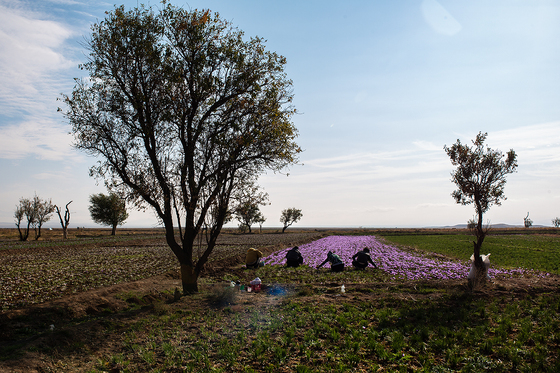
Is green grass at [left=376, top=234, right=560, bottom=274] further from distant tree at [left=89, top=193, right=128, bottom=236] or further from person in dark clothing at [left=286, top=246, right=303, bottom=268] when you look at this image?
distant tree at [left=89, top=193, right=128, bottom=236]

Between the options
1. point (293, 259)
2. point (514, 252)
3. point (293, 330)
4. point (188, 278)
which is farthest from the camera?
point (514, 252)

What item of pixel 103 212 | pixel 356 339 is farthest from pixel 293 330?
pixel 103 212

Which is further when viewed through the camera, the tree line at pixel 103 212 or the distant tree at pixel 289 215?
the distant tree at pixel 289 215

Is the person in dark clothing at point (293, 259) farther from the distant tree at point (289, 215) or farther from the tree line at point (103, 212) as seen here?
the distant tree at point (289, 215)

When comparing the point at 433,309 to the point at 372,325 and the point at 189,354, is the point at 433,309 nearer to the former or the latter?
the point at 372,325

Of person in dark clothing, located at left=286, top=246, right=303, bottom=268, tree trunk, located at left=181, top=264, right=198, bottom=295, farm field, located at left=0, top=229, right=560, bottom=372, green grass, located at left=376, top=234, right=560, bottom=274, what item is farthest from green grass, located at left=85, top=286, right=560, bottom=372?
green grass, located at left=376, top=234, right=560, bottom=274

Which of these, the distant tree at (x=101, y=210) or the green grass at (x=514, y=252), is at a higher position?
the distant tree at (x=101, y=210)

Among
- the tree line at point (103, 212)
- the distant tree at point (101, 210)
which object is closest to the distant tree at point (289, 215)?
the tree line at point (103, 212)

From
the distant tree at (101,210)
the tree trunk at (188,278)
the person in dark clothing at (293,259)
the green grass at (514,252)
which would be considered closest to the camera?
the tree trunk at (188,278)

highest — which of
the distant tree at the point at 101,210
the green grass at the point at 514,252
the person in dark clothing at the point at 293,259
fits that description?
the distant tree at the point at 101,210

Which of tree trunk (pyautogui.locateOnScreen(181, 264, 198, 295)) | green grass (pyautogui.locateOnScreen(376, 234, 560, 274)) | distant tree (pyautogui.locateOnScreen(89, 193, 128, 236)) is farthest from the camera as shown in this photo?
distant tree (pyautogui.locateOnScreen(89, 193, 128, 236))

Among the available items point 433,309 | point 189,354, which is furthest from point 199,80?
point 433,309

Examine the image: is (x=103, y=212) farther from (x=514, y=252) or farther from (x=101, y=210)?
(x=514, y=252)

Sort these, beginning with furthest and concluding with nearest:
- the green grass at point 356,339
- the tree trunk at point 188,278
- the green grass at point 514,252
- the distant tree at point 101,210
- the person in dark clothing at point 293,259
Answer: the distant tree at point 101,210 → the green grass at point 514,252 → the person in dark clothing at point 293,259 → the tree trunk at point 188,278 → the green grass at point 356,339
